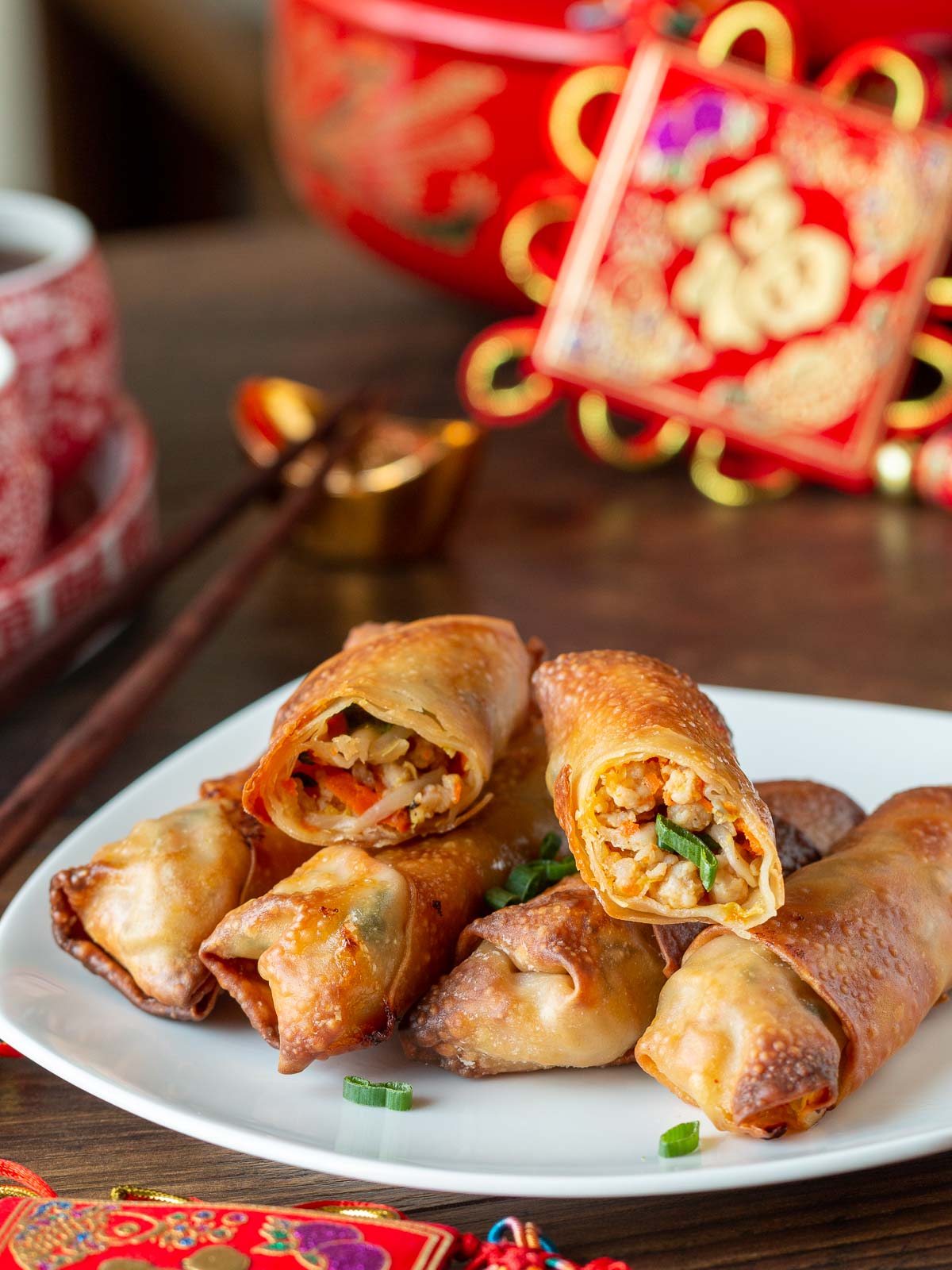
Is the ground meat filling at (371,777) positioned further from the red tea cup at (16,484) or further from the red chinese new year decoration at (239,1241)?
the red tea cup at (16,484)

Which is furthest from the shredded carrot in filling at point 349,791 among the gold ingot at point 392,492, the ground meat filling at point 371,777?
the gold ingot at point 392,492

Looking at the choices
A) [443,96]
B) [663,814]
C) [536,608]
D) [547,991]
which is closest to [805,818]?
[663,814]

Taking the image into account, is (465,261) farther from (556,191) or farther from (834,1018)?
(834,1018)

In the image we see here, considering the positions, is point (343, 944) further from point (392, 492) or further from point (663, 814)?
point (392, 492)

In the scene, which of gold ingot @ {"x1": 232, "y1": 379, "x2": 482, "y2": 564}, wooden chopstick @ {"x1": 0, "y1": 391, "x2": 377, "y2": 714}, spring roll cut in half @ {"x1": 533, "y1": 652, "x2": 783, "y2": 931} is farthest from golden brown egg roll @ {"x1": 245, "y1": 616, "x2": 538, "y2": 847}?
gold ingot @ {"x1": 232, "y1": 379, "x2": 482, "y2": 564}

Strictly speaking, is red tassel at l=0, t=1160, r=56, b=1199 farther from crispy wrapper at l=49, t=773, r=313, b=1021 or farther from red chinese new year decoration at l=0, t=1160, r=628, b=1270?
crispy wrapper at l=49, t=773, r=313, b=1021
